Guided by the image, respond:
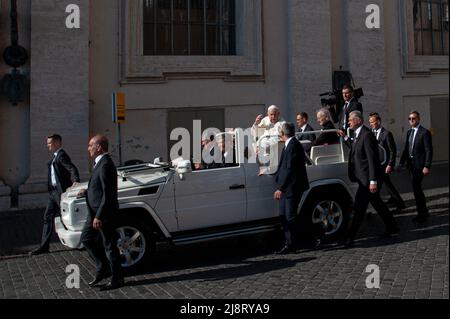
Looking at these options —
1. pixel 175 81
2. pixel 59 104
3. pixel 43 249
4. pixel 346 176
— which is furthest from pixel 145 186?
pixel 175 81

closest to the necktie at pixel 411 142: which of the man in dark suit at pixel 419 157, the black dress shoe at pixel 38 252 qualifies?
the man in dark suit at pixel 419 157

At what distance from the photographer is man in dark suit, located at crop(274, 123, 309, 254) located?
695 centimetres

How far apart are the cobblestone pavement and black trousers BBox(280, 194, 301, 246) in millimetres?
283

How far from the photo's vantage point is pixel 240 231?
697 centimetres

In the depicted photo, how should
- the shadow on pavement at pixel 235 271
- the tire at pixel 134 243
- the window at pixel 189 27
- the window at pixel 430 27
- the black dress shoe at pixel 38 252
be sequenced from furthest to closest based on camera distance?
the window at pixel 430 27, the window at pixel 189 27, the black dress shoe at pixel 38 252, the tire at pixel 134 243, the shadow on pavement at pixel 235 271

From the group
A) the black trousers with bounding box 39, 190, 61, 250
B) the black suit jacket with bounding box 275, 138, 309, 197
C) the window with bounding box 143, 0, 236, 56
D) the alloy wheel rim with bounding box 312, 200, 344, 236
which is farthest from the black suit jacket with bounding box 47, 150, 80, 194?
the window with bounding box 143, 0, 236, 56

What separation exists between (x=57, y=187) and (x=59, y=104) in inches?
204

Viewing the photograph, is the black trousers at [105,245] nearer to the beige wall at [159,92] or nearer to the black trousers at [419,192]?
the black trousers at [419,192]

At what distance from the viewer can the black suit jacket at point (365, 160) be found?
7.29 meters

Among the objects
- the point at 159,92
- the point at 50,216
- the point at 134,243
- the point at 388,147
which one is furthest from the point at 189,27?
the point at 134,243

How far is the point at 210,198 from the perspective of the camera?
22.3 feet

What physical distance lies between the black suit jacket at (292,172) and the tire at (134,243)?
1.93m

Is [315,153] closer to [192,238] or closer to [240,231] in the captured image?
[240,231]

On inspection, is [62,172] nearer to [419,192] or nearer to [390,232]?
[390,232]
